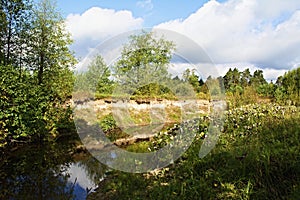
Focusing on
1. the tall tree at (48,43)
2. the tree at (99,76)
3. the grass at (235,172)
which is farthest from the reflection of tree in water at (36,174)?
the tall tree at (48,43)

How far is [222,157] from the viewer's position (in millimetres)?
4395

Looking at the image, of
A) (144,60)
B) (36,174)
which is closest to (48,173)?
(36,174)

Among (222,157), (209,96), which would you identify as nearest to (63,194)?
(222,157)

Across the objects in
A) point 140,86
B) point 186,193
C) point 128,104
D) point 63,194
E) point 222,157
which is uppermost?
point 140,86

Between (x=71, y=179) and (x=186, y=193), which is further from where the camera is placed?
(x=71, y=179)

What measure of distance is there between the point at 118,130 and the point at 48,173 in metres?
3.94

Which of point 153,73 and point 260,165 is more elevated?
point 153,73

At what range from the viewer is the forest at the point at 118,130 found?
3.61m

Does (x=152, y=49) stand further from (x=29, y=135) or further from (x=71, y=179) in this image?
(x=29, y=135)

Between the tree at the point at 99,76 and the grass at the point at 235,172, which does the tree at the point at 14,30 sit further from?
the grass at the point at 235,172

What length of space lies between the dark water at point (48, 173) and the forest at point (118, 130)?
3 centimetres

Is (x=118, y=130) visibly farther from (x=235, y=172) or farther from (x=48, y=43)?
(x=235, y=172)

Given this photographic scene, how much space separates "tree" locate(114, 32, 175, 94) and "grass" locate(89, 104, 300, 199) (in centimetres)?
181

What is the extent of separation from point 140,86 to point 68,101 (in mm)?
5140
